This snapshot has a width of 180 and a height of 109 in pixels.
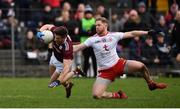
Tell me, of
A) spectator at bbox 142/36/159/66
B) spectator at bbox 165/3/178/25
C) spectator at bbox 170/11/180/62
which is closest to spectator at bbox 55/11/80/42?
spectator at bbox 142/36/159/66

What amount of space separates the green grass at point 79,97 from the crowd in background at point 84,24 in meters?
4.17

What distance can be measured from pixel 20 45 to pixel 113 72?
33.2 ft

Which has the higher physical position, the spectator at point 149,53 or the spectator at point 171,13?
the spectator at point 171,13

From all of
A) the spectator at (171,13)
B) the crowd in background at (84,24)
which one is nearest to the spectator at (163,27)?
the crowd in background at (84,24)

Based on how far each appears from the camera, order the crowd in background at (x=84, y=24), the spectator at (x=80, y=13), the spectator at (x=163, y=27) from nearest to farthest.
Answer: the crowd in background at (x=84, y=24)
the spectator at (x=80, y=13)
the spectator at (x=163, y=27)

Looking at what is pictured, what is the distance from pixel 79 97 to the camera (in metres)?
16.6

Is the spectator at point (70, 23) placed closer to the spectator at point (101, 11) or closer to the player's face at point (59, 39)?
the spectator at point (101, 11)

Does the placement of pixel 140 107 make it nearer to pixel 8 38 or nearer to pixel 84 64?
pixel 84 64

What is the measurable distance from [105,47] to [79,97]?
1328 millimetres

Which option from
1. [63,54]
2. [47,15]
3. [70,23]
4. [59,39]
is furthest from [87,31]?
[59,39]

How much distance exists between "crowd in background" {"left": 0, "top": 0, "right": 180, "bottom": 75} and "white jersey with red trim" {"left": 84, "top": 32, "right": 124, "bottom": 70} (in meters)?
8.31

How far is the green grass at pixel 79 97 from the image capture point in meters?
14.2

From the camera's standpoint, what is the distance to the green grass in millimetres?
14211

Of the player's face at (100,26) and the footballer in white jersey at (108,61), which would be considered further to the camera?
the footballer in white jersey at (108,61)
